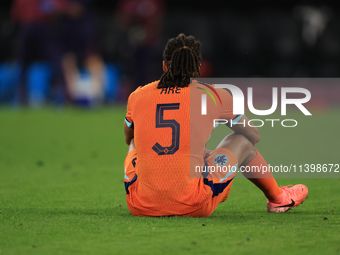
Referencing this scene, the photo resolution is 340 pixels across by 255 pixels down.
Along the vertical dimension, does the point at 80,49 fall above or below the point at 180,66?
above

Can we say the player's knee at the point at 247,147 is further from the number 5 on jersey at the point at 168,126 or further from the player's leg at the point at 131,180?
the player's leg at the point at 131,180

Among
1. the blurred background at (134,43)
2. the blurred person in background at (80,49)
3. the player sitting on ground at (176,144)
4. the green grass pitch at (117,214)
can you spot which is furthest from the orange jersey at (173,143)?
the blurred person in background at (80,49)

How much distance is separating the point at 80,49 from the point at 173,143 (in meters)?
8.87

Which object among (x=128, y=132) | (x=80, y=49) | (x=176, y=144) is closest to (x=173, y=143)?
(x=176, y=144)

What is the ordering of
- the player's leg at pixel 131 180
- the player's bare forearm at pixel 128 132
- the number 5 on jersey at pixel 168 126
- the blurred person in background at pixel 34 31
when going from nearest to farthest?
1. the number 5 on jersey at pixel 168 126
2. the player's leg at pixel 131 180
3. the player's bare forearm at pixel 128 132
4. the blurred person in background at pixel 34 31

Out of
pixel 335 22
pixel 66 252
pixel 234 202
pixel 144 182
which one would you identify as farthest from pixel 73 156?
pixel 335 22

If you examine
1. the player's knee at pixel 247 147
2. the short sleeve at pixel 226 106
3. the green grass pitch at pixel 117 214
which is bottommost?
the green grass pitch at pixel 117 214

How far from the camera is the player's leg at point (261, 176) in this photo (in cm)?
281

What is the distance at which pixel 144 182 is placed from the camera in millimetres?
2676

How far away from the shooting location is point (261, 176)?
116 inches

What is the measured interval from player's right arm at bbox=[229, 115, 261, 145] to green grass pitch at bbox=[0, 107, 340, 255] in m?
0.44

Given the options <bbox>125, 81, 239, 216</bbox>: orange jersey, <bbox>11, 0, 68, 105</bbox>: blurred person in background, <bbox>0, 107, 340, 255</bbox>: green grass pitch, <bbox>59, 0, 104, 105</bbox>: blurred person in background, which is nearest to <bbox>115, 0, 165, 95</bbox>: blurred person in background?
<bbox>59, 0, 104, 105</bbox>: blurred person in background

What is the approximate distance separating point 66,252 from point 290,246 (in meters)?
0.94

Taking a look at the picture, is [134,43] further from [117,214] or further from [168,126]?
[168,126]
